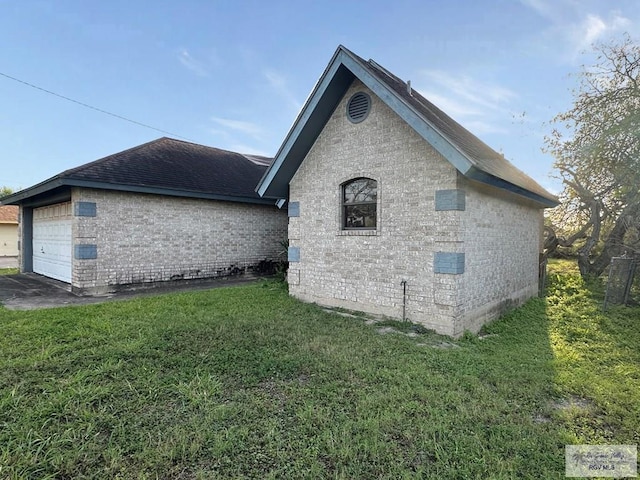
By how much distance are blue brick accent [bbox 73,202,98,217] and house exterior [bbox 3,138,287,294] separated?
23 millimetres

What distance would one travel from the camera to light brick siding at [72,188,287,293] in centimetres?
960

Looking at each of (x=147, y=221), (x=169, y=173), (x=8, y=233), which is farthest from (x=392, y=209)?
(x=8, y=233)

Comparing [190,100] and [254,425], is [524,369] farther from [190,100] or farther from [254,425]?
[190,100]

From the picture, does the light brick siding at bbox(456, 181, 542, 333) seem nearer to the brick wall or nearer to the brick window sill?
the brick wall

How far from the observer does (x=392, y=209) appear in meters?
7.29

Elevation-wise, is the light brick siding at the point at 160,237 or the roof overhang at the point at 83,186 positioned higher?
the roof overhang at the point at 83,186

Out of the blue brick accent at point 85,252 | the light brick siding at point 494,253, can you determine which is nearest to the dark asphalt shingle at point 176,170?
the blue brick accent at point 85,252

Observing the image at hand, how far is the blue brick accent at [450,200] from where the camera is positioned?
6355 millimetres

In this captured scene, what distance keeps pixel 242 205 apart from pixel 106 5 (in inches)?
334

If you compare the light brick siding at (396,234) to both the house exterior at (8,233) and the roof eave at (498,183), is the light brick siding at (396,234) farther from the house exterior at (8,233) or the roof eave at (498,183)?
the house exterior at (8,233)

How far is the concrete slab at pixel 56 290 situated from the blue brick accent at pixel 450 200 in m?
7.58

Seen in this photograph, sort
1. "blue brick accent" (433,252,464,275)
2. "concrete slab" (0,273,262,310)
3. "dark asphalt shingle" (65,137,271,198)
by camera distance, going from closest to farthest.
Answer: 1. "blue brick accent" (433,252,464,275)
2. "concrete slab" (0,273,262,310)
3. "dark asphalt shingle" (65,137,271,198)

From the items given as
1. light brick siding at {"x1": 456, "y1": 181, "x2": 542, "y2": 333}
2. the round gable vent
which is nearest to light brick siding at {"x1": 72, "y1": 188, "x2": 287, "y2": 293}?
the round gable vent

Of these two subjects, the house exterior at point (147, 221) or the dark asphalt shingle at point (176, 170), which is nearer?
the house exterior at point (147, 221)
